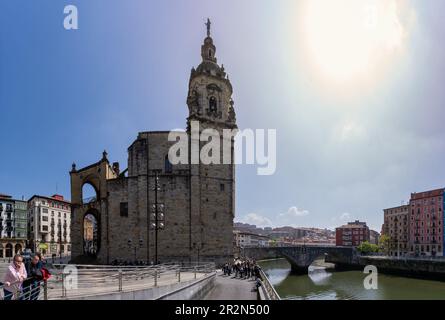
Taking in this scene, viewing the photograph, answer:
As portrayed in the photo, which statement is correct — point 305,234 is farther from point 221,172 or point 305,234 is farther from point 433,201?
point 221,172

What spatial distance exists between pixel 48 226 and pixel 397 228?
8210 cm

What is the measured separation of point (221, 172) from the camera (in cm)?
3516

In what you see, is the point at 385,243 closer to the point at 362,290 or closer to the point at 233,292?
the point at 362,290

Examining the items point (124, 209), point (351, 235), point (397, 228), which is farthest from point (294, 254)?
point (351, 235)

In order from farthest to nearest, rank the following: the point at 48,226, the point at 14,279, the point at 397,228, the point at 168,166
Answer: the point at 397,228, the point at 48,226, the point at 168,166, the point at 14,279

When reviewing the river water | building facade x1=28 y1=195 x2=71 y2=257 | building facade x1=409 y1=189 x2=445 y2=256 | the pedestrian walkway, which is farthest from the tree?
the pedestrian walkway

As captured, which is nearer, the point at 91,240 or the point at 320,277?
the point at 320,277

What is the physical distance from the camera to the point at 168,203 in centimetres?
3262

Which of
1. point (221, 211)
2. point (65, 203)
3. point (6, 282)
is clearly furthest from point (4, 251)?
point (6, 282)

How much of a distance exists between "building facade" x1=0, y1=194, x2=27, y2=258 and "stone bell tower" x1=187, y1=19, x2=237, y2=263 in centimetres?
4215

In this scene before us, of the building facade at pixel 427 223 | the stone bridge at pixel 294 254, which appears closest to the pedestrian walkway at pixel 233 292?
the stone bridge at pixel 294 254

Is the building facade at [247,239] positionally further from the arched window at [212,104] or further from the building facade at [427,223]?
the arched window at [212,104]

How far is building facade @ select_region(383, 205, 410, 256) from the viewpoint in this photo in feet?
267

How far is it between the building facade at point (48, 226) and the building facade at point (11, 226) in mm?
2746
